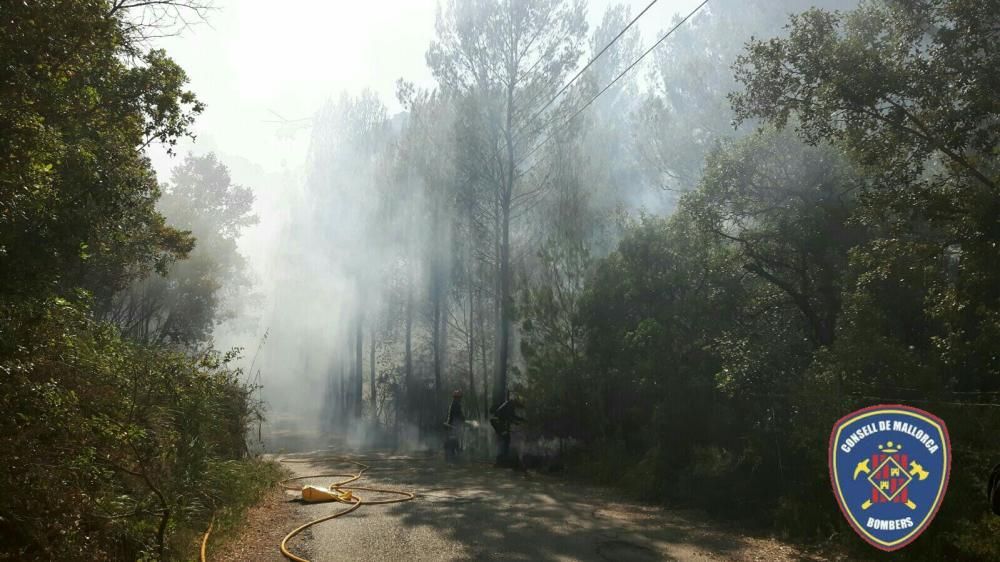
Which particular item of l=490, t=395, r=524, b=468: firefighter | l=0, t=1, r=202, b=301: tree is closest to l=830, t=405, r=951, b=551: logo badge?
l=0, t=1, r=202, b=301: tree

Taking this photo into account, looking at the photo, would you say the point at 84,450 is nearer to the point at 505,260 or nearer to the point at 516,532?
the point at 516,532

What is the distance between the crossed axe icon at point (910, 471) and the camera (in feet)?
19.8

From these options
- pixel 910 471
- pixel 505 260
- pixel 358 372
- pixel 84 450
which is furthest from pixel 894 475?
pixel 358 372

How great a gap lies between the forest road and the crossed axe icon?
6.22 ft

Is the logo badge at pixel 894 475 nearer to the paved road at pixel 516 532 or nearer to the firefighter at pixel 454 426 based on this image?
the paved road at pixel 516 532

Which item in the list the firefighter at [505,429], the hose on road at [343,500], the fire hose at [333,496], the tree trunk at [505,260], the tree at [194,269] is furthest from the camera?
the tree at [194,269]

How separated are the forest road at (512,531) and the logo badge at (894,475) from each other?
1.63 meters

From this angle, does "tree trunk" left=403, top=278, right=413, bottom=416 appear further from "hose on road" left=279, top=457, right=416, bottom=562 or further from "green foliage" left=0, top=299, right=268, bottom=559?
"green foliage" left=0, top=299, right=268, bottom=559

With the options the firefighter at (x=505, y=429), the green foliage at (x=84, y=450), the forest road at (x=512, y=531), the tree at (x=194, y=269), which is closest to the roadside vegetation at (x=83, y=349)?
the green foliage at (x=84, y=450)

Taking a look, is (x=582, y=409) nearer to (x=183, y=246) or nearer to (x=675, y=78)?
(x=183, y=246)

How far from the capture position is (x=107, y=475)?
6629mm

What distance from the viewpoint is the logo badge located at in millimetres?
6133

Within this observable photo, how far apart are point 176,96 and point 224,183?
151ft

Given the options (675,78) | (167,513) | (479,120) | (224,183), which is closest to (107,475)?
(167,513)
